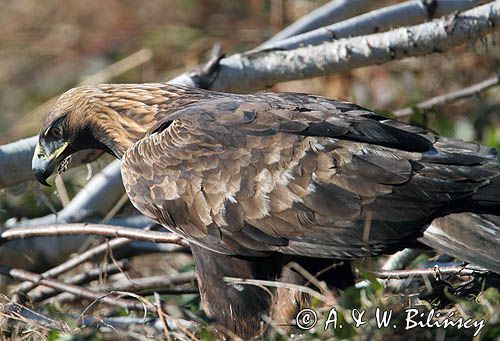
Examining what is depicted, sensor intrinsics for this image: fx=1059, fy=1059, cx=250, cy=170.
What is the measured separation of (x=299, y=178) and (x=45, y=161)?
4.86ft

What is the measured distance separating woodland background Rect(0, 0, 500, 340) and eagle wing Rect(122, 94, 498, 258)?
0.37 m

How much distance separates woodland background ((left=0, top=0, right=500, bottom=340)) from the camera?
5902 mm

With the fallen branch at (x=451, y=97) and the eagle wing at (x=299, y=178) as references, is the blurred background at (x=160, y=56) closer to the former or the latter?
the fallen branch at (x=451, y=97)

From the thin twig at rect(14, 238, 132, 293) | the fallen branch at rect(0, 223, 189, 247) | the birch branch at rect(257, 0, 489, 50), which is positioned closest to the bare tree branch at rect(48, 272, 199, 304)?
the thin twig at rect(14, 238, 132, 293)

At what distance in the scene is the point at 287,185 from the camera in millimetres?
4703

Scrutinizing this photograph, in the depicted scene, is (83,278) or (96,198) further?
(96,198)

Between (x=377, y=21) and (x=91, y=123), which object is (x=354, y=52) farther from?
(x=91, y=123)

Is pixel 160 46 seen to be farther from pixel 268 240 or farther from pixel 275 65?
pixel 268 240

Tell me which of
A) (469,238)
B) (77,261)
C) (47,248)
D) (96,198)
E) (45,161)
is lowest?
(47,248)

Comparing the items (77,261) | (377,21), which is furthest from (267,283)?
(377,21)

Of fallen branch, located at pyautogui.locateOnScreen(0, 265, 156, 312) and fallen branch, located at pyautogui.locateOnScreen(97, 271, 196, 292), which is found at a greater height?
fallen branch, located at pyautogui.locateOnScreen(0, 265, 156, 312)

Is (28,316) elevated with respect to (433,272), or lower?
lower

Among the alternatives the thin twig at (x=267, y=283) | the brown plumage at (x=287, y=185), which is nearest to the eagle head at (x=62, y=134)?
the brown plumage at (x=287, y=185)

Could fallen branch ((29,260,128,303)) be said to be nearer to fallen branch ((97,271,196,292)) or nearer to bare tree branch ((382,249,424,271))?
fallen branch ((97,271,196,292))
